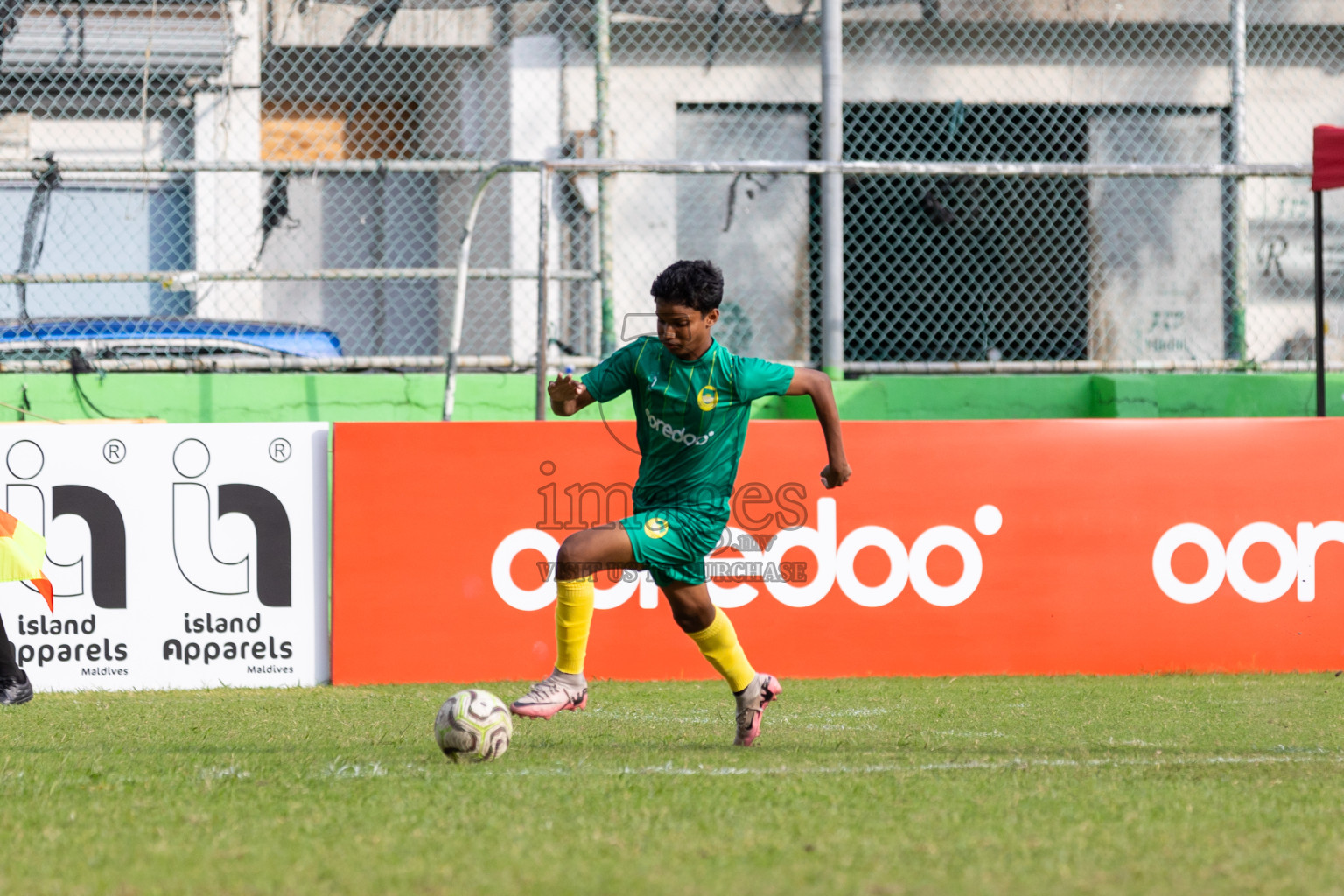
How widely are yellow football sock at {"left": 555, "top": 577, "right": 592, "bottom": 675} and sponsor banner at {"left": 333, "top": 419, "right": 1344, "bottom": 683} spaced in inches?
89.5

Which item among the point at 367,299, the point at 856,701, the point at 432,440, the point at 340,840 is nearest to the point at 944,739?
the point at 856,701

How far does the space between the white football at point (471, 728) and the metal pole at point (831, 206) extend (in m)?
Result: 4.74

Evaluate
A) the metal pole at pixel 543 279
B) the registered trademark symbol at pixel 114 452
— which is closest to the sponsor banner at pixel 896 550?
the metal pole at pixel 543 279

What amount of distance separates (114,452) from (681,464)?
11.5 feet

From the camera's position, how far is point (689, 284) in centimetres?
505

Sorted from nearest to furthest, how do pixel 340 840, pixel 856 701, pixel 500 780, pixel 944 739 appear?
pixel 340 840
pixel 500 780
pixel 944 739
pixel 856 701

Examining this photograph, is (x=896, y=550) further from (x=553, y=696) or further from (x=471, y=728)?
(x=471, y=728)

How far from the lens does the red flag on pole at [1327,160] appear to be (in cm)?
850

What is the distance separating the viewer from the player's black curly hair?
5047mm

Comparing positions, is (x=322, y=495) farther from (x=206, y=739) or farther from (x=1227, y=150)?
(x=1227, y=150)

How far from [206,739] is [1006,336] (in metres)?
A: 7.08

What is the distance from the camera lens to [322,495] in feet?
24.8

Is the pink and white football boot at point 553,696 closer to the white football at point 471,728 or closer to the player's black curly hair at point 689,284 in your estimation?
the white football at point 471,728

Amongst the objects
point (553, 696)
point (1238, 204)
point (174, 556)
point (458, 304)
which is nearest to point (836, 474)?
point (553, 696)
